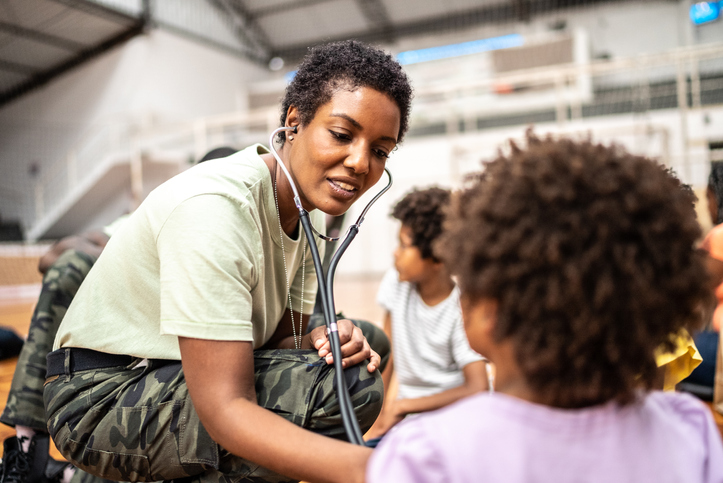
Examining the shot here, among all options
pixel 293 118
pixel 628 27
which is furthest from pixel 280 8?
pixel 293 118

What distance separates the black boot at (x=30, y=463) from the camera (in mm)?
1117

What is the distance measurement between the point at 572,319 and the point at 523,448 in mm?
118

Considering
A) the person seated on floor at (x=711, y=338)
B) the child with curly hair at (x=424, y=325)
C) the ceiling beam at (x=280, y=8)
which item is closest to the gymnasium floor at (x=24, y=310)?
the child with curly hair at (x=424, y=325)

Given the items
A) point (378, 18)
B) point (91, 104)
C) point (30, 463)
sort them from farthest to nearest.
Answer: point (378, 18) < point (91, 104) < point (30, 463)

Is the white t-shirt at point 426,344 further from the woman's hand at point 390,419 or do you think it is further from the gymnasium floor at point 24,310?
the gymnasium floor at point 24,310

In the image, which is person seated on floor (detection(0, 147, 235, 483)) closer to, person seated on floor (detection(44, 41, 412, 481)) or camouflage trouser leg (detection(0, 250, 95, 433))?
camouflage trouser leg (detection(0, 250, 95, 433))

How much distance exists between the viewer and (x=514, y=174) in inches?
19.4

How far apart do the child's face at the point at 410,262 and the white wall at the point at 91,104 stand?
8353 millimetres

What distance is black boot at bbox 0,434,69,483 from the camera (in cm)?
112

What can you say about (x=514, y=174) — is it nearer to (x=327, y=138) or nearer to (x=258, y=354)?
(x=327, y=138)

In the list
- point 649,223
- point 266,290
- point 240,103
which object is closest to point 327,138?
point 266,290

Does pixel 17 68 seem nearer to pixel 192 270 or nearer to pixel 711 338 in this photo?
pixel 192 270

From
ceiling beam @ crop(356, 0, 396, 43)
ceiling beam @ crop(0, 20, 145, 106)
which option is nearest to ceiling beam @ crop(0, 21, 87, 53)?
ceiling beam @ crop(0, 20, 145, 106)

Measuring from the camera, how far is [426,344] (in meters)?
1.53
